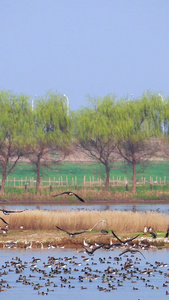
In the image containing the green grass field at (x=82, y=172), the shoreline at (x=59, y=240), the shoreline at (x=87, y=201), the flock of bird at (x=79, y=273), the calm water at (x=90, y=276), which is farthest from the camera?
the green grass field at (x=82, y=172)

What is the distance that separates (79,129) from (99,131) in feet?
7.77

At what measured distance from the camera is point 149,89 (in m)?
96.9

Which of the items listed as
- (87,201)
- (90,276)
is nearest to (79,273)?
(90,276)

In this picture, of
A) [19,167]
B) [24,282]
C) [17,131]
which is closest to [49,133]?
[17,131]

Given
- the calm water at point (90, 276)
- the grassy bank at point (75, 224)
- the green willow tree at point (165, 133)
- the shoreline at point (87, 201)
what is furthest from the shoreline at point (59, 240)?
the green willow tree at point (165, 133)

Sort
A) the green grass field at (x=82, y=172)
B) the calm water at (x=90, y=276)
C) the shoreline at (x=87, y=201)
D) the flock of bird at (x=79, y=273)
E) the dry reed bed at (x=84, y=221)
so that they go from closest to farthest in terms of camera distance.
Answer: the calm water at (x=90, y=276)
the flock of bird at (x=79, y=273)
the dry reed bed at (x=84, y=221)
the shoreline at (x=87, y=201)
the green grass field at (x=82, y=172)

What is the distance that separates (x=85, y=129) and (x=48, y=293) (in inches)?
2489

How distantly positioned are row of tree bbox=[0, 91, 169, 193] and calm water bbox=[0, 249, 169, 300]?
170 feet

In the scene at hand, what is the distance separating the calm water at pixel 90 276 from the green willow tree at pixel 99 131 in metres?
52.5

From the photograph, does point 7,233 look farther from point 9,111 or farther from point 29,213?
point 9,111

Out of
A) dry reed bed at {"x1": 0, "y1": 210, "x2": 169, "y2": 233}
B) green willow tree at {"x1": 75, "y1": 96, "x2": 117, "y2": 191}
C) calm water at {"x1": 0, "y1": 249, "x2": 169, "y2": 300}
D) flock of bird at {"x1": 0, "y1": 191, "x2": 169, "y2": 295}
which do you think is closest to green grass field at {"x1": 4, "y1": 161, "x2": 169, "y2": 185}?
green willow tree at {"x1": 75, "y1": 96, "x2": 117, "y2": 191}

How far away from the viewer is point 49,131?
3679 inches

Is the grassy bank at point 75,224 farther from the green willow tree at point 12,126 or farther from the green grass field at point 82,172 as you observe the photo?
→ the green grass field at point 82,172

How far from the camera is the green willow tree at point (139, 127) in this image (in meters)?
92.5
